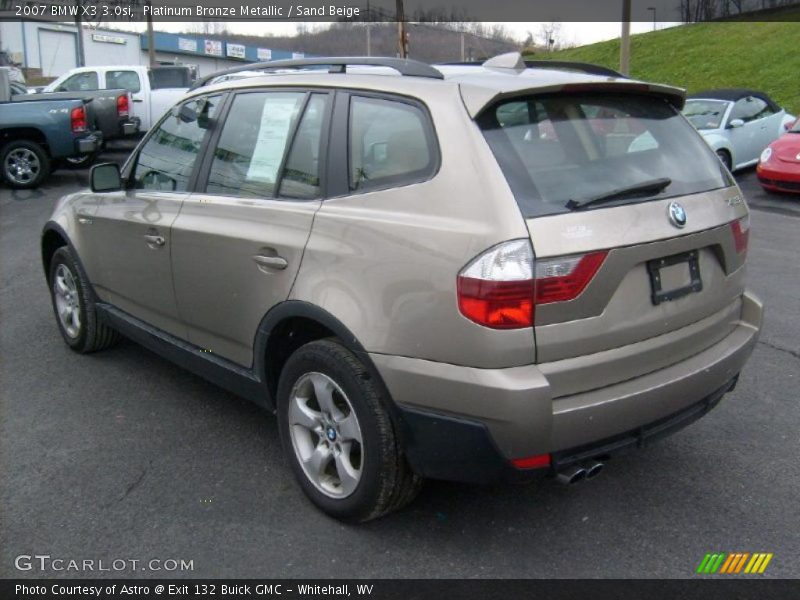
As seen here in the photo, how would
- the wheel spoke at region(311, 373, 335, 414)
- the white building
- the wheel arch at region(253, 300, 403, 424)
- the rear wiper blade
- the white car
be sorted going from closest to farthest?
1. the rear wiper blade
2. the wheel arch at region(253, 300, 403, 424)
3. the wheel spoke at region(311, 373, 335, 414)
4. the white car
5. the white building

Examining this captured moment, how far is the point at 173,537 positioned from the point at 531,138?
2085mm

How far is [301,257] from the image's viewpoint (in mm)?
3186

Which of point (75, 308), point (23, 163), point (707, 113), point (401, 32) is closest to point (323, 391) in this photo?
point (75, 308)

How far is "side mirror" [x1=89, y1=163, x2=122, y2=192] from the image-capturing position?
15.1ft

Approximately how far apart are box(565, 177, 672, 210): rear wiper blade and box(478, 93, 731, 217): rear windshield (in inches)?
0.5

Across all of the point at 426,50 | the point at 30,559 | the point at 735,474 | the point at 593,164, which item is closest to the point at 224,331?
the point at 30,559

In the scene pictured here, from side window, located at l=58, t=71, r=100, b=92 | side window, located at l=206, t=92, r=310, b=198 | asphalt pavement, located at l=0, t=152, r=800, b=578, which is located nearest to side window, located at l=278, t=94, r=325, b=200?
side window, located at l=206, t=92, r=310, b=198

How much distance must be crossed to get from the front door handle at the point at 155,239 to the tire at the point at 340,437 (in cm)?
118

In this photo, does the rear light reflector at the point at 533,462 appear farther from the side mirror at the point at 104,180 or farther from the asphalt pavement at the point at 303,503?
the side mirror at the point at 104,180

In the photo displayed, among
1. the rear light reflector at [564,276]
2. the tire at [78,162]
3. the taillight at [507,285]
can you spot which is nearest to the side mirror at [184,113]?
the taillight at [507,285]

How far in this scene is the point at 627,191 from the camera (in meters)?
2.91

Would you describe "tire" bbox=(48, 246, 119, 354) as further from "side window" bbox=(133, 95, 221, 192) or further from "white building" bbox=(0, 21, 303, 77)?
"white building" bbox=(0, 21, 303, 77)

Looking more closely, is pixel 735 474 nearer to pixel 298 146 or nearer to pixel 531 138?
pixel 531 138

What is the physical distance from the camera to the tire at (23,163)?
12.6 meters
